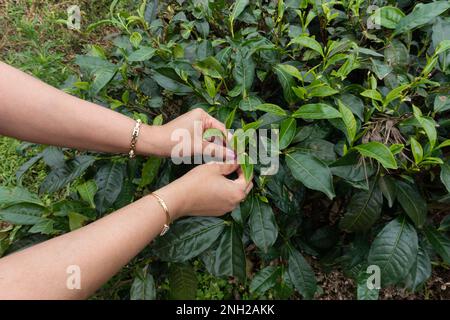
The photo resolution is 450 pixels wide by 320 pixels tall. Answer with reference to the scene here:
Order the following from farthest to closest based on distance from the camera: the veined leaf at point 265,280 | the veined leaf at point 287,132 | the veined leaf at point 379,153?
1. the veined leaf at point 265,280
2. the veined leaf at point 287,132
3. the veined leaf at point 379,153

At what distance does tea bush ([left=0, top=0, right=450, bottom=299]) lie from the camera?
1.02 m

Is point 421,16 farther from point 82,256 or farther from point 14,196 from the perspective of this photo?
point 14,196

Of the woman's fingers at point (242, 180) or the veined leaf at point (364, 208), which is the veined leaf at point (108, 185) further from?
the veined leaf at point (364, 208)

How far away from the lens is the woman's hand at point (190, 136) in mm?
1089

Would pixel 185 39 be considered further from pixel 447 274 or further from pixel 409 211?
pixel 447 274

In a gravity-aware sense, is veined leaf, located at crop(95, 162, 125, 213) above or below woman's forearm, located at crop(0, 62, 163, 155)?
below

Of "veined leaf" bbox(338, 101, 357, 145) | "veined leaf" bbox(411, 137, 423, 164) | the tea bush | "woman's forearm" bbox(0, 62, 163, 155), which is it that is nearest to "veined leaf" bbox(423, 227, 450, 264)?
the tea bush

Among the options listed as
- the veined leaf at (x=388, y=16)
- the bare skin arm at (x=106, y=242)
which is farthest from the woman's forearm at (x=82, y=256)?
the veined leaf at (x=388, y=16)

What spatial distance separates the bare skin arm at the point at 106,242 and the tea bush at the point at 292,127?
0.09 m

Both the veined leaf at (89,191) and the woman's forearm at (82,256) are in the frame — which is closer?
the woman's forearm at (82,256)

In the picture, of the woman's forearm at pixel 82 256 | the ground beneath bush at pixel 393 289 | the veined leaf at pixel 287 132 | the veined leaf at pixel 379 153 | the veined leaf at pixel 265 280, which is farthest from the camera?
the ground beneath bush at pixel 393 289

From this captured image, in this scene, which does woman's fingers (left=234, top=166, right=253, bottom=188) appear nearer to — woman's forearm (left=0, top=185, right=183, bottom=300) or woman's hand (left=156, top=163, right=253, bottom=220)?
woman's hand (left=156, top=163, right=253, bottom=220)

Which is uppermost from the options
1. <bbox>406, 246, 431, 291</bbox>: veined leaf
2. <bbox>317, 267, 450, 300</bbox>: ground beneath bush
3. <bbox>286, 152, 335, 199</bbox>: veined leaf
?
<bbox>286, 152, 335, 199</bbox>: veined leaf

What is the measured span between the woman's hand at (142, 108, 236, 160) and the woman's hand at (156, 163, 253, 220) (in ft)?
0.17
